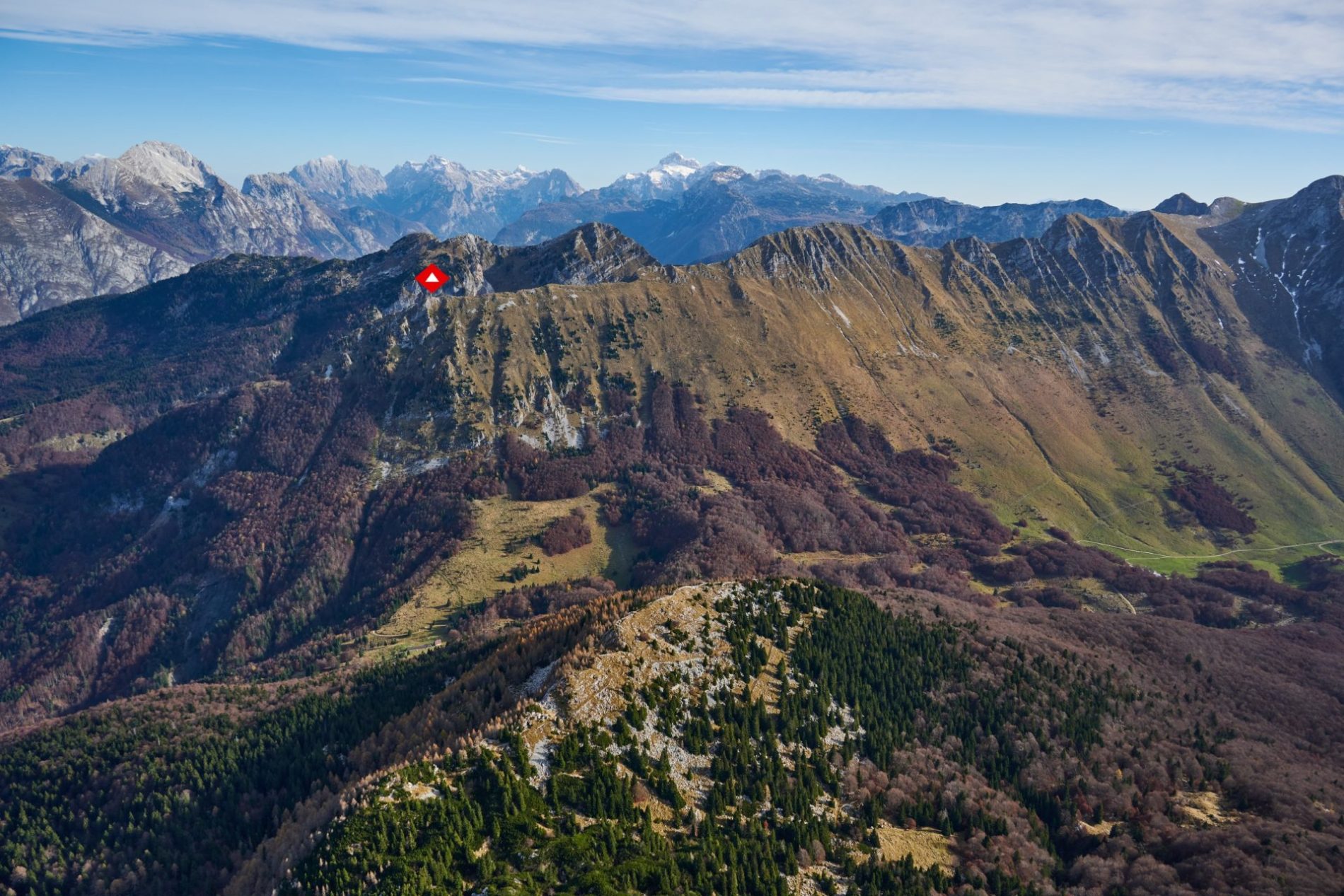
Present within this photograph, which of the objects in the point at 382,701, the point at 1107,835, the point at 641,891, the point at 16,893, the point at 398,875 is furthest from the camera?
the point at 382,701

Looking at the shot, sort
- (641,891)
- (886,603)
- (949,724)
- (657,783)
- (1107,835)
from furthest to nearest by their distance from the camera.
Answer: (886,603), (949,724), (1107,835), (657,783), (641,891)

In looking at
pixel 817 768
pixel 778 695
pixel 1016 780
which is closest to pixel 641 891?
pixel 817 768

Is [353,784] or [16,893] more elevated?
[353,784]

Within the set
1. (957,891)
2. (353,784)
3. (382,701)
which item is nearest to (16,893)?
(382,701)

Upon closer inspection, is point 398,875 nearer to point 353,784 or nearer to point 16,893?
point 353,784

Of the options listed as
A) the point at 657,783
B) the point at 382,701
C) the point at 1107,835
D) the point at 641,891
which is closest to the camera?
the point at 641,891

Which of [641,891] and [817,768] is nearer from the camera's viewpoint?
[641,891]

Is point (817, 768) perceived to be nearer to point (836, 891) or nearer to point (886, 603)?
point (836, 891)

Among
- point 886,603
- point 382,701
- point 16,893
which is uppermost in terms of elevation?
point 886,603

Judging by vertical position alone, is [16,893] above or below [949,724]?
below
